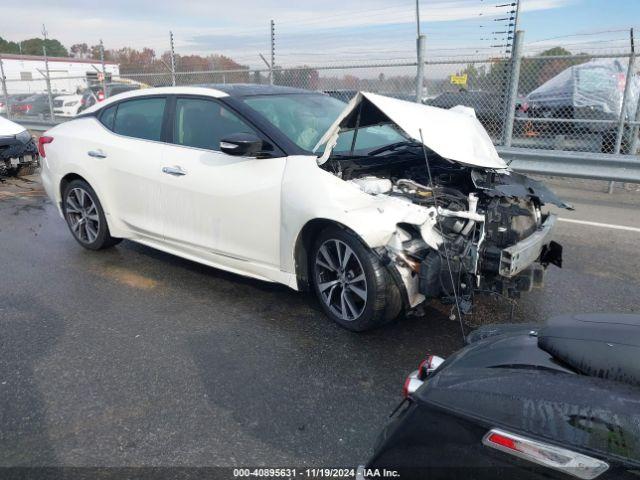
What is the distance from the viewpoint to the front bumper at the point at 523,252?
10.6 ft

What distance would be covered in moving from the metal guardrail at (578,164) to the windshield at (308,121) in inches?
123

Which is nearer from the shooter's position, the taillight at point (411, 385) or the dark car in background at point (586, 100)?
the taillight at point (411, 385)

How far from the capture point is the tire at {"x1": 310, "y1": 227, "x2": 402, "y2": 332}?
3.37 metres

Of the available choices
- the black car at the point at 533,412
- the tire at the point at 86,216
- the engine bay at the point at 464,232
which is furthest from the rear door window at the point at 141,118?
the black car at the point at 533,412

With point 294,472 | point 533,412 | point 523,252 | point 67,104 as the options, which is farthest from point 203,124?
point 67,104

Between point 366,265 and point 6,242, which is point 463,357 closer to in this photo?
point 366,265

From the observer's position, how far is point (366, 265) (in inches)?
133

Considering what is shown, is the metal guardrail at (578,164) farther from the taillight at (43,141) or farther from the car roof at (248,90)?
the taillight at (43,141)

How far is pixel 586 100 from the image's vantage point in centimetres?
952

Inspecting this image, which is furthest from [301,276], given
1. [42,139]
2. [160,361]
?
[42,139]

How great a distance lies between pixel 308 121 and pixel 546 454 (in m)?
3.40

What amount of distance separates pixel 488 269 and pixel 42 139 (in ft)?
15.4

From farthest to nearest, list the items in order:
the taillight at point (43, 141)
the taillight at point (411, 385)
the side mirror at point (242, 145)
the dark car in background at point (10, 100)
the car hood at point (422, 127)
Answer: the dark car in background at point (10, 100)
the taillight at point (43, 141)
the side mirror at point (242, 145)
the car hood at point (422, 127)
the taillight at point (411, 385)

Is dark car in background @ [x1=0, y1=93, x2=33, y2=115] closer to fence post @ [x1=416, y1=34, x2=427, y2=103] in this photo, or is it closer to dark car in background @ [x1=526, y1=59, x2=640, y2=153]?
fence post @ [x1=416, y1=34, x2=427, y2=103]
